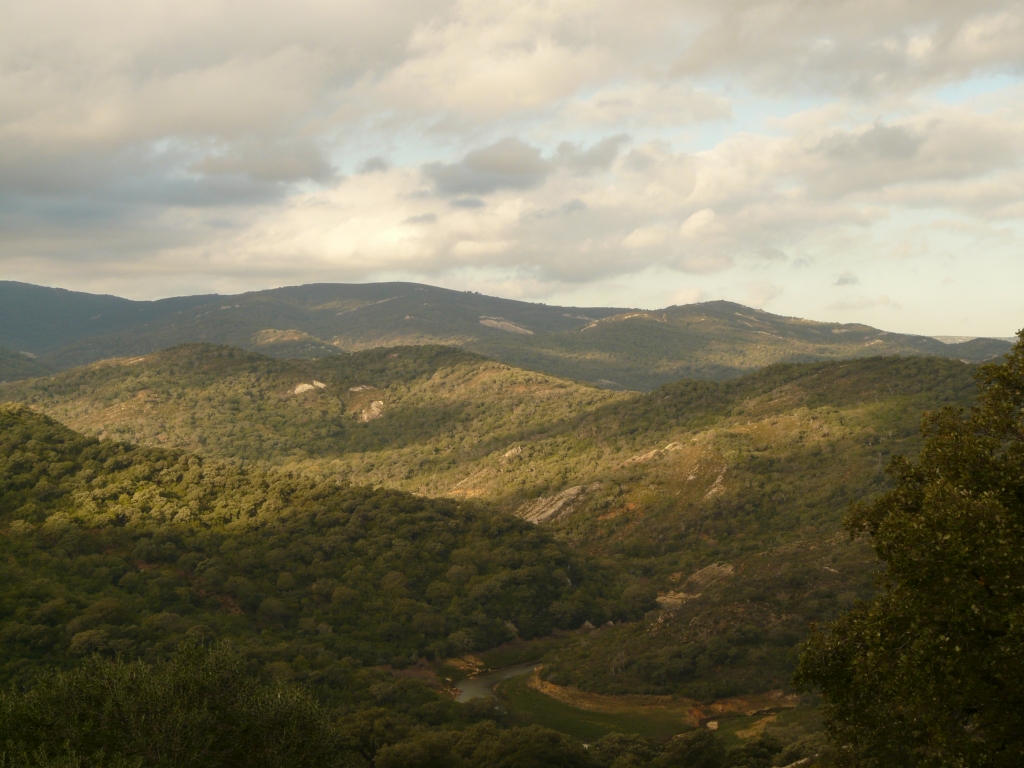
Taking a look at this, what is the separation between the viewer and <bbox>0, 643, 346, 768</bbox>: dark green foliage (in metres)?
38.0

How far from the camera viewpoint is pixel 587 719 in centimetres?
8238

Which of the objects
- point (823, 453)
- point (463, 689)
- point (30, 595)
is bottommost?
point (463, 689)

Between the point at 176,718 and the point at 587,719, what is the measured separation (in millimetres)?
50015

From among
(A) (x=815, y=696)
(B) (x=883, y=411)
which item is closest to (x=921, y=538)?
(A) (x=815, y=696)

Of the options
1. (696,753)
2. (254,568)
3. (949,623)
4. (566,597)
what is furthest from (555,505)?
(949,623)

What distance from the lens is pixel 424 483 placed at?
198750 millimetres

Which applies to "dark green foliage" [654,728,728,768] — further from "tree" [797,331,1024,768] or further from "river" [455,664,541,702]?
"tree" [797,331,1024,768]

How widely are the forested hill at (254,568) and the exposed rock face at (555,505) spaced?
29.6 m

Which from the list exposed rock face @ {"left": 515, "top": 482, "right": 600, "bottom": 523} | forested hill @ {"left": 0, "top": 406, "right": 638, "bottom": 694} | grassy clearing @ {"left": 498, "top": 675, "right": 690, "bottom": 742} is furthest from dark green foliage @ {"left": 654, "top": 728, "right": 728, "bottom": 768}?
exposed rock face @ {"left": 515, "top": 482, "right": 600, "bottom": 523}

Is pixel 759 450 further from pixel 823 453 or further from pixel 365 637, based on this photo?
pixel 365 637

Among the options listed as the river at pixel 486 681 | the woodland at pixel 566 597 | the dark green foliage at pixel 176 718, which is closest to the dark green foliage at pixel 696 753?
the woodland at pixel 566 597

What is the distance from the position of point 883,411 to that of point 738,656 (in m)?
81.9

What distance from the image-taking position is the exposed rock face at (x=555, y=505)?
157m

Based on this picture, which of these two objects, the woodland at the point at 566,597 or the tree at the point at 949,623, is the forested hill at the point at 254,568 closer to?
the woodland at the point at 566,597
